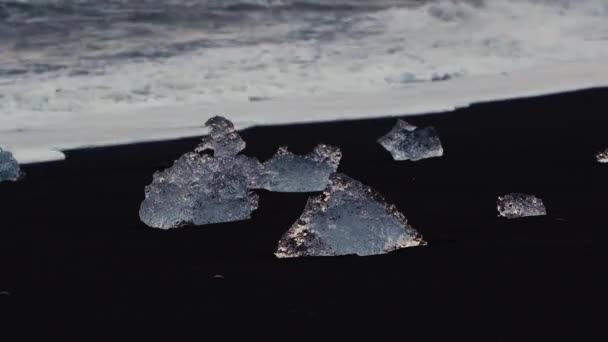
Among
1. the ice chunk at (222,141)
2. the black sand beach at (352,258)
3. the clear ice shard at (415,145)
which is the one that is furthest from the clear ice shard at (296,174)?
the clear ice shard at (415,145)

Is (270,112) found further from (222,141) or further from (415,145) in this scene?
(222,141)

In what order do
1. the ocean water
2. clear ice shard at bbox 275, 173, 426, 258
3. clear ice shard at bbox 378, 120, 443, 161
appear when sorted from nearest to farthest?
1. clear ice shard at bbox 275, 173, 426, 258
2. clear ice shard at bbox 378, 120, 443, 161
3. the ocean water

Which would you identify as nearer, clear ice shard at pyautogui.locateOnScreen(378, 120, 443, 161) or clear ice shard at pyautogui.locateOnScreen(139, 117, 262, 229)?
clear ice shard at pyautogui.locateOnScreen(139, 117, 262, 229)

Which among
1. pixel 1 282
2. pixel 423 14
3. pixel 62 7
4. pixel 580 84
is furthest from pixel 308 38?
pixel 1 282

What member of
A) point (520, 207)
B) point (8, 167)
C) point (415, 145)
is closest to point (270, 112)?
point (415, 145)

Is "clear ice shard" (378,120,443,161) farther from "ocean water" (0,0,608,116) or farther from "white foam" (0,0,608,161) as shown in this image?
"ocean water" (0,0,608,116)

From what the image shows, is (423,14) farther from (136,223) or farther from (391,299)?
(391,299)

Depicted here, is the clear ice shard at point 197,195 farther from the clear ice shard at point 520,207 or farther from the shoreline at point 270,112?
the shoreline at point 270,112

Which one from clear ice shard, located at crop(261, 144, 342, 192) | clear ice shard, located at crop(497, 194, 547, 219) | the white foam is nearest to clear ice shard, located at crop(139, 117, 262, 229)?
clear ice shard, located at crop(261, 144, 342, 192)
